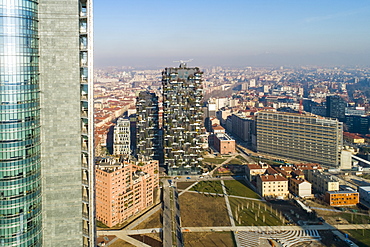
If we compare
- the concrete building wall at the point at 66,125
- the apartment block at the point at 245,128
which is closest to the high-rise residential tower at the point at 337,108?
the apartment block at the point at 245,128

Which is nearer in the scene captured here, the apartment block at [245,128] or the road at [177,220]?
the road at [177,220]

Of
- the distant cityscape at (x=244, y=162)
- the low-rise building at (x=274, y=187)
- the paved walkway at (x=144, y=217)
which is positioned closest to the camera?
the paved walkway at (x=144, y=217)

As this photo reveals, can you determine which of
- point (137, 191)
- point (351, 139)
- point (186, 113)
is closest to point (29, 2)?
point (137, 191)

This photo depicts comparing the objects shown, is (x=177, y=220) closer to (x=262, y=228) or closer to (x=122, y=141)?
(x=262, y=228)

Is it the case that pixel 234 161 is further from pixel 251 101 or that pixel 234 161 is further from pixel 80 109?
pixel 251 101

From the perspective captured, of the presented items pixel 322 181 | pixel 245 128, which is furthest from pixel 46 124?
pixel 245 128

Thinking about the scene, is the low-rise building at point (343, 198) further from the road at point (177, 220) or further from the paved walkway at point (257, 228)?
the road at point (177, 220)
